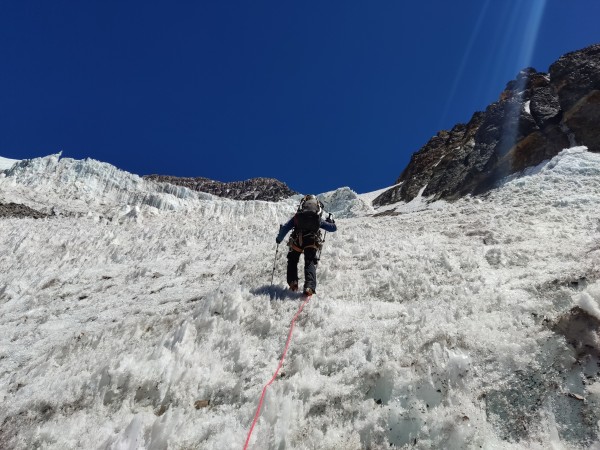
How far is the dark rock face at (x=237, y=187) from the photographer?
110 m

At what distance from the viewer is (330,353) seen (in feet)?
19.2

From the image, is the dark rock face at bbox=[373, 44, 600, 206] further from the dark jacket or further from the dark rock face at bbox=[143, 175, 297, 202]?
the dark rock face at bbox=[143, 175, 297, 202]

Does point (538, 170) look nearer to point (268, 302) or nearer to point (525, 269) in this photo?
point (525, 269)

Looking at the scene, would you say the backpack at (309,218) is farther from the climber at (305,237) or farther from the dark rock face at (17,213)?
the dark rock face at (17,213)

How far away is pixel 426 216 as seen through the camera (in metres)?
20.0

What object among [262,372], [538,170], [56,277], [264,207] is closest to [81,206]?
[264,207]

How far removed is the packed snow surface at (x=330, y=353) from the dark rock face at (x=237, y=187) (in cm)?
9628

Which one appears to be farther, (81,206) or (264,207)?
(81,206)

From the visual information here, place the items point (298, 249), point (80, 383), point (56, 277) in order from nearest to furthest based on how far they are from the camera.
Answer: point (80, 383) < point (298, 249) < point (56, 277)

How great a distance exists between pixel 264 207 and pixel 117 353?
4747cm

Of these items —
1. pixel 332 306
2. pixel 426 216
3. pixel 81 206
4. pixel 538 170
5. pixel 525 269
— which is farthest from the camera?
pixel 81 206

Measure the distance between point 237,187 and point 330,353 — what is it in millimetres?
115028

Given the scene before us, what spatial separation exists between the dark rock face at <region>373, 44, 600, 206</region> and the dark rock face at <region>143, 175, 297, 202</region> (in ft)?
243

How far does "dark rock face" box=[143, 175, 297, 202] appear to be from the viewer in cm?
11031
